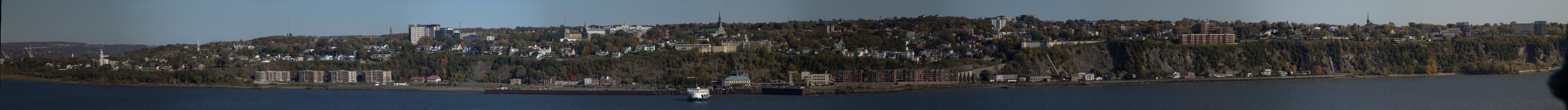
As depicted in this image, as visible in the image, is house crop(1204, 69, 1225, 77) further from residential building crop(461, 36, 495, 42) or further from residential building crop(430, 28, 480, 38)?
residential building crop(430, 28, 480, 38)

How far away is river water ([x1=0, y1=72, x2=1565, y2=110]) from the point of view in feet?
42.4

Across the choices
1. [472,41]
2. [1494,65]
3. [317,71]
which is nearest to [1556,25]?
[1494,65]

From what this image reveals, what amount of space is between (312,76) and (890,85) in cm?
876

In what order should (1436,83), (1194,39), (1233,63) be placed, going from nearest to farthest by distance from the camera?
1. (1436,83)
2. (1233,63)
3. (1194,39)

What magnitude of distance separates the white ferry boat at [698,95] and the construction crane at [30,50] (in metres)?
7.57

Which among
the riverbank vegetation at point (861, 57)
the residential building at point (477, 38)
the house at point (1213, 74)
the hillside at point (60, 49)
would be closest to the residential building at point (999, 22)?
the riverbank vegetation at point (861, 57)

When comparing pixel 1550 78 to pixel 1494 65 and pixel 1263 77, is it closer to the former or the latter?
pixel 1263 77

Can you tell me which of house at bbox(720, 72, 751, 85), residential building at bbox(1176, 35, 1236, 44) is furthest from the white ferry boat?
residential building at bbox(1176, 35, 1236, 44)

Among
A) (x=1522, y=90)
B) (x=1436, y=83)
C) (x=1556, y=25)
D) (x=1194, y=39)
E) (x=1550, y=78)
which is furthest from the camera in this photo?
(x=1556, y=25)

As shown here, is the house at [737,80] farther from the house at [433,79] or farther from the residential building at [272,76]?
the residential building at [272,76]

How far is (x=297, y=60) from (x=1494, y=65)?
1917 centimetres

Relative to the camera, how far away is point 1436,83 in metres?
17.2

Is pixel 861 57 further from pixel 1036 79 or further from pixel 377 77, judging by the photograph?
pixel 377 77

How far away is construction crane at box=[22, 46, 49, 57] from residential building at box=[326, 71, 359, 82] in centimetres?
371
